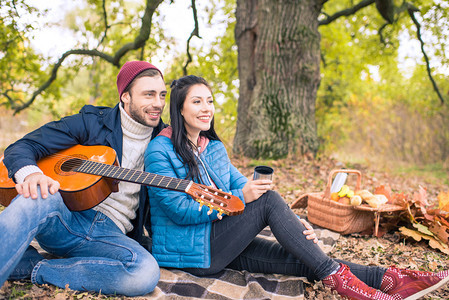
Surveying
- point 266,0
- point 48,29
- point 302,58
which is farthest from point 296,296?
point 48,29

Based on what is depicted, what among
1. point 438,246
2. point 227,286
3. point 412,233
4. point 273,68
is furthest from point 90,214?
point 273,68

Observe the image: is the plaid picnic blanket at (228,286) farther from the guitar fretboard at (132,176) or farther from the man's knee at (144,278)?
the guitar fretboard at (132,176)

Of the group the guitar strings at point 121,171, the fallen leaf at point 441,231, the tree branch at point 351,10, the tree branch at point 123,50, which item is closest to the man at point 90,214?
the guitar strings at point 121,171

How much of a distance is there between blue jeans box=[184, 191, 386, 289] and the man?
453 millimetres

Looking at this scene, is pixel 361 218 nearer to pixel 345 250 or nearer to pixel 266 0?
pixel 345 250

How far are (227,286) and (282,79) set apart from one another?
4676 mm

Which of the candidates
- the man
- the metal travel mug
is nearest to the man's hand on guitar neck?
the man

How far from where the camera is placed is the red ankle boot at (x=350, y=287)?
2223mm

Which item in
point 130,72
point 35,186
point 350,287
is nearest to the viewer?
point 35,186

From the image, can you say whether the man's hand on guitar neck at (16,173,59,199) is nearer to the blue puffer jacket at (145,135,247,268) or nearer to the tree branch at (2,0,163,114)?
the blue puffer jacket at (145,135,247,268)

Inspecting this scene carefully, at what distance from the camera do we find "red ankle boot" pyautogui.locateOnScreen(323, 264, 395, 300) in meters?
2.22

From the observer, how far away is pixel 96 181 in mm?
2180

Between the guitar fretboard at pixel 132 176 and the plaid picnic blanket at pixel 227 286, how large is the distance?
0.76m

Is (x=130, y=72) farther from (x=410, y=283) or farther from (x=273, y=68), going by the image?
(x=273, y=68)
